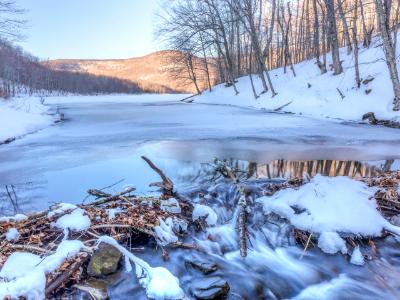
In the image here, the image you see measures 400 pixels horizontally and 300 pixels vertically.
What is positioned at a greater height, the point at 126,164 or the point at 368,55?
the point at 368,55

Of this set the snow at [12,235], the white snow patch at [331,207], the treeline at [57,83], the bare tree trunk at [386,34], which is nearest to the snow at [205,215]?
the white snow patch at [331,207]

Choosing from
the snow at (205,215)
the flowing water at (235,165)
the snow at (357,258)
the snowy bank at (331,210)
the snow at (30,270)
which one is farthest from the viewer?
the snow at (205,215)

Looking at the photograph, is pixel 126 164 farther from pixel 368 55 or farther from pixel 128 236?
pixel 368 55

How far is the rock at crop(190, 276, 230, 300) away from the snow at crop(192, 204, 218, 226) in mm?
1125

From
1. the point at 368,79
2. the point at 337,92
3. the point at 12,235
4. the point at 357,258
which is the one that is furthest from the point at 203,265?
the point at 337,92

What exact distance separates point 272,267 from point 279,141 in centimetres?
713

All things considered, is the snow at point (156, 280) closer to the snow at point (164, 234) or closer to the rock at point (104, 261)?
the rock at point (104, 261)

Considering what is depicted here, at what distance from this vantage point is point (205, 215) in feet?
13.7

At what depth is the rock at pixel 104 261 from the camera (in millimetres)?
2973

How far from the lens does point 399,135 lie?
35.0 feet

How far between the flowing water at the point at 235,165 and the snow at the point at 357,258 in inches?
2.3

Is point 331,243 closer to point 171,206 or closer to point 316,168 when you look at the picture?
point 171,206

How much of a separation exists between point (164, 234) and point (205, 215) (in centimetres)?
70

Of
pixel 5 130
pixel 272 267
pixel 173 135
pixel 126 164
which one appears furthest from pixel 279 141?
pixel 5 130
